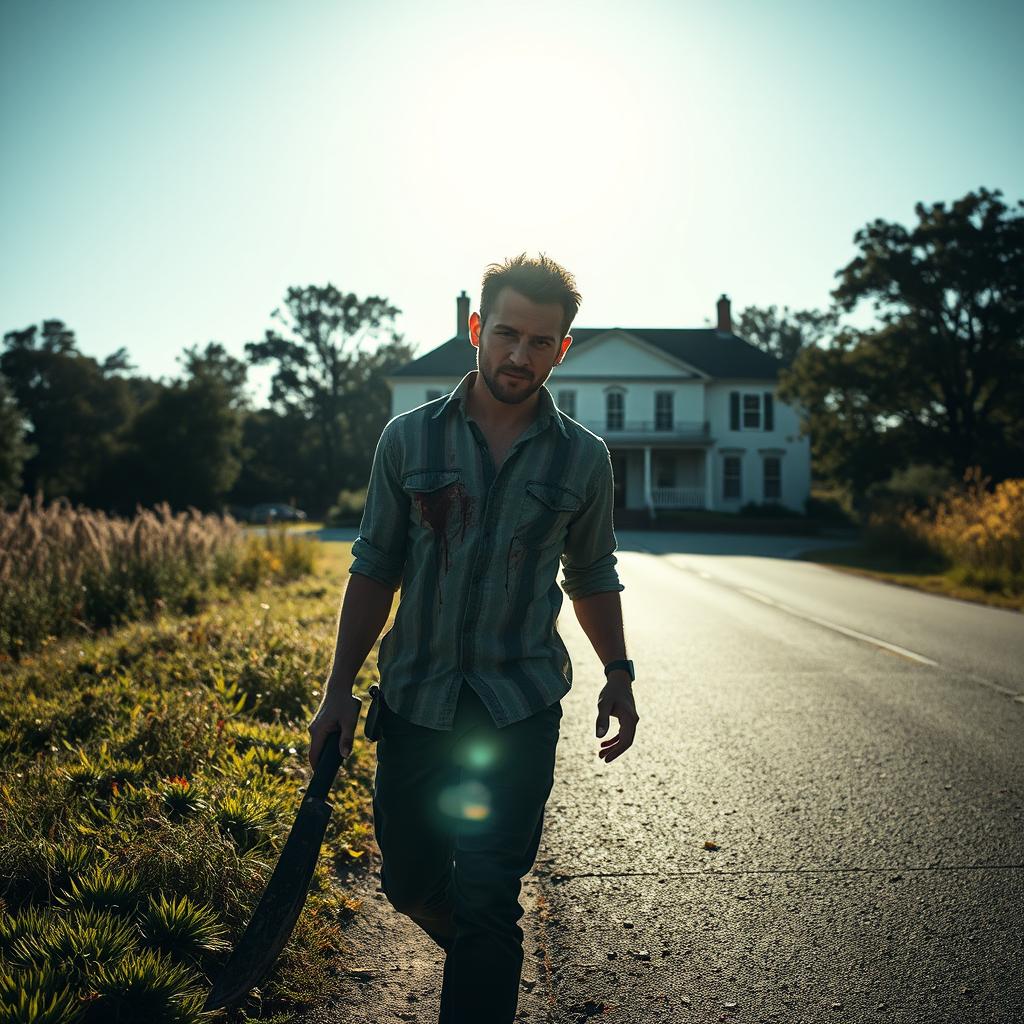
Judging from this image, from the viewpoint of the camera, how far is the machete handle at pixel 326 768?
2625 mm

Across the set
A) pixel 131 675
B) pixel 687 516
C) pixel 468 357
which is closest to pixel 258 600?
pixel 131 675

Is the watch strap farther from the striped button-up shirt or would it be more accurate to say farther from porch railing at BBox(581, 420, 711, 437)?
porch railing at BBox(581, 420, 711, 437)

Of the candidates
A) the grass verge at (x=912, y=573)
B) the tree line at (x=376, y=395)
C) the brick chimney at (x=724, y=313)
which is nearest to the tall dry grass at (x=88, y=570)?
the grass verge at (x=912, y=573)

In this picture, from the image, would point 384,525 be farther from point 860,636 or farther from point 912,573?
point 912,573

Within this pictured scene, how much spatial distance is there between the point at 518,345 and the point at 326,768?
1267 mm

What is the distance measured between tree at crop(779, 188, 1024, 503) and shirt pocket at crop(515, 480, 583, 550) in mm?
37769

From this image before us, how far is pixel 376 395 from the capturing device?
7719 centimetres

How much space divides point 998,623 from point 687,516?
32490 millimetres

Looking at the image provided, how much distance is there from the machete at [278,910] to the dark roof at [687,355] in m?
49.1

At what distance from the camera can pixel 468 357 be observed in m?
55.6

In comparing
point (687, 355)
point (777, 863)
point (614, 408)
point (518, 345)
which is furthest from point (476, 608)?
point (687, 355)

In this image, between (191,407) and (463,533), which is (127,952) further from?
(191,407)

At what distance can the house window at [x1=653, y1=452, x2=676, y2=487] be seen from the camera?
174 ft

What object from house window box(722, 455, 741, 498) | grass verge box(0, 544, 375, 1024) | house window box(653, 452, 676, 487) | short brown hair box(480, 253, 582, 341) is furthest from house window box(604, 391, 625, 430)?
short brown hair box(480, 253, 582, 341)
